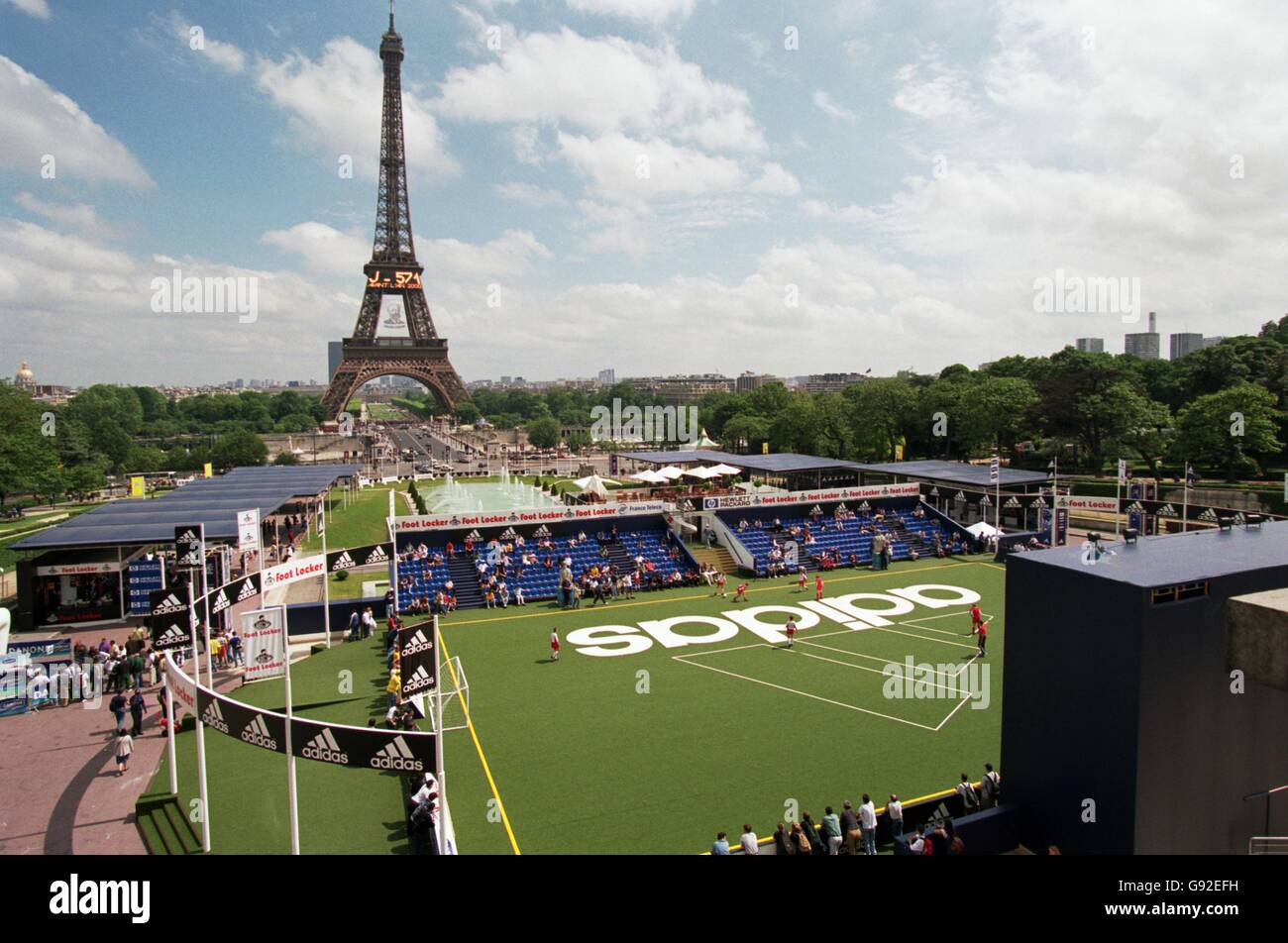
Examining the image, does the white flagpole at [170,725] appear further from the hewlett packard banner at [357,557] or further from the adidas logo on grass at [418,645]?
the hewlett packard banner at [357,557]

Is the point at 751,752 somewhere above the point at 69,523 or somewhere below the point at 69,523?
below

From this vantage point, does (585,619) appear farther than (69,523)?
No

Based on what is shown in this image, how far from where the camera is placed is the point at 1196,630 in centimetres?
1253

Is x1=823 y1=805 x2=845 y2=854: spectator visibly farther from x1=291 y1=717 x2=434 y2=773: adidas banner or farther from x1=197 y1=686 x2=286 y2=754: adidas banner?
x1=197 y1=686 x2=286 y2=754: adidas banner

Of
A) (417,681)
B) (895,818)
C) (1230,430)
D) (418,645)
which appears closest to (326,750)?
(417,681)

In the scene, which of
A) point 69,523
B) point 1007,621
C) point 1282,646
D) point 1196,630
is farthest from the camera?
point 69,523

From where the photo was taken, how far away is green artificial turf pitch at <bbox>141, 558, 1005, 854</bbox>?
14844 millimetres

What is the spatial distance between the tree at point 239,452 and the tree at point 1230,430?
9384 cm

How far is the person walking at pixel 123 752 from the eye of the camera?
17344mm
